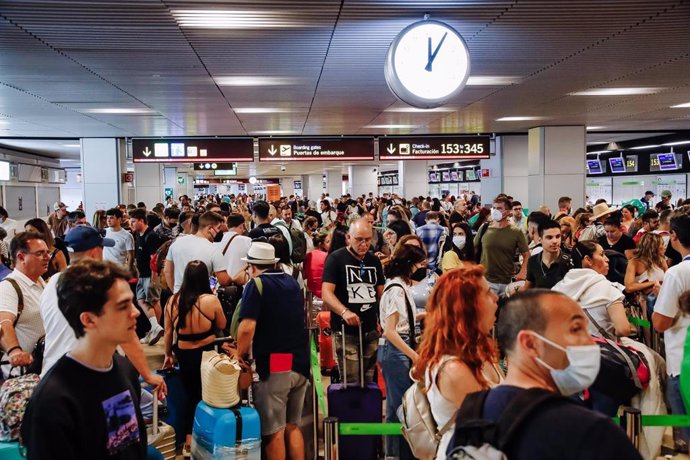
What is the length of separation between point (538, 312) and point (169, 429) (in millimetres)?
3188

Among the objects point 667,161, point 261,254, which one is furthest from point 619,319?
point 667,161

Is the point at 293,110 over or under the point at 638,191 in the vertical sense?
over

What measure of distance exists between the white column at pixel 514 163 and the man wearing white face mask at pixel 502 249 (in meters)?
10.5

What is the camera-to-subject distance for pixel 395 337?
410cm

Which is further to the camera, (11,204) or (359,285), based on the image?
(11,204)

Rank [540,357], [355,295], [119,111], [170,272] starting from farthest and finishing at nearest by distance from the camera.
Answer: [119,111]
[170,272]
[355,295]
[540,357]

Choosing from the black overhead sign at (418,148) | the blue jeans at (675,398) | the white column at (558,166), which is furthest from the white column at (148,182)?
the blue jeans at (675,398)

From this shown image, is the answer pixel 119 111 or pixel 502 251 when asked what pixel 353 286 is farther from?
pixel 119 111

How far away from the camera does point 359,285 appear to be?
16.9 feet

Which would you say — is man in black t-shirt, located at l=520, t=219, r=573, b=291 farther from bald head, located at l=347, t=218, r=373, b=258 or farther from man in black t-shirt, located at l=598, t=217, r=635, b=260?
man in black t-shirt, located at l=598, t=217, r=635, b=260

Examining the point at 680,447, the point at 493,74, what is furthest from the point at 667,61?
the point at 680,447

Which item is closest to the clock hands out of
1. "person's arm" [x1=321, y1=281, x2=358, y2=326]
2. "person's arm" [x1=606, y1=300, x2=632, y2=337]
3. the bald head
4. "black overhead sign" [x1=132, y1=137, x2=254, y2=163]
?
the bald head

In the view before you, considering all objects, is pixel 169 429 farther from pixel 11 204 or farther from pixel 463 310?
pixel 11 204

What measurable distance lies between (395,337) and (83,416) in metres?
2.32
